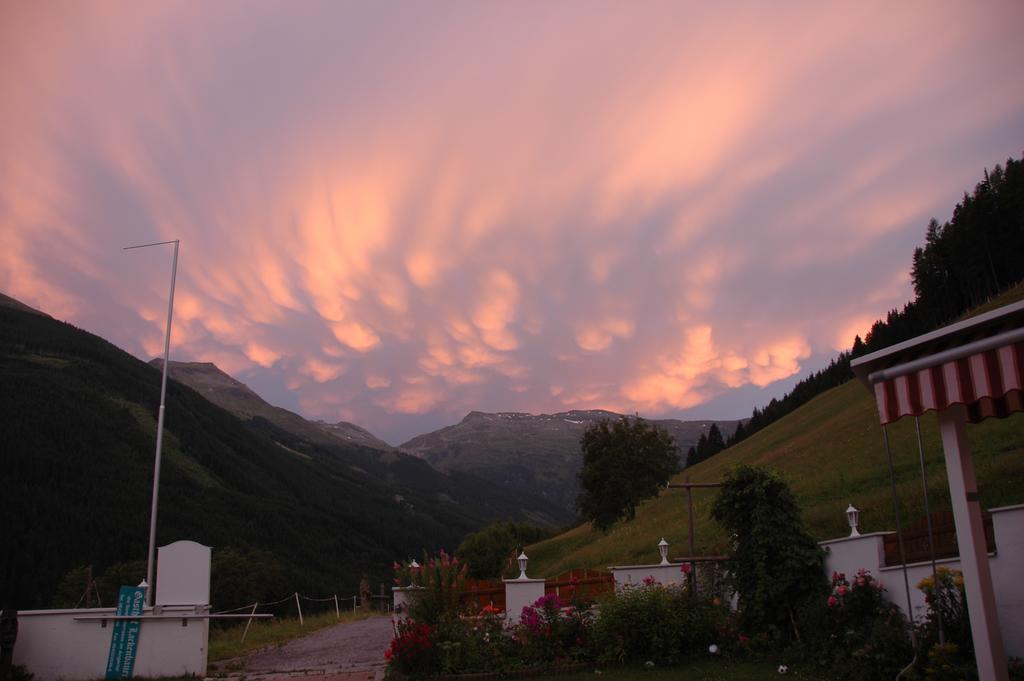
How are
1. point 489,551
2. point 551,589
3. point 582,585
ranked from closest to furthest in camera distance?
1. point 582,585
2. point 551,589
3. point 489,551

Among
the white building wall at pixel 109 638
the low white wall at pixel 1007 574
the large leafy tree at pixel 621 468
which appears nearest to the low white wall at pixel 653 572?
the low white wall at pixel 1007 574

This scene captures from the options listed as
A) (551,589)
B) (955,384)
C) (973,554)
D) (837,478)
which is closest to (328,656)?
(551,589)

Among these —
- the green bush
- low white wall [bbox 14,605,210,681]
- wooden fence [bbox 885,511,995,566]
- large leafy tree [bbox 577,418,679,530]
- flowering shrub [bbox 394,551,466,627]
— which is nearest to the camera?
wooden fence [bbox 885,511,995,566]

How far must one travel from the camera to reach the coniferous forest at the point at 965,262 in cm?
5897

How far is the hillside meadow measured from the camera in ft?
60.8

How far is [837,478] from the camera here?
2831 centimetres

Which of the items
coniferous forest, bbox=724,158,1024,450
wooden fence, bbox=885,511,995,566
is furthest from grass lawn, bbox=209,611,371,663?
Answer: coniferous forest, bbox=724,158,1024,450

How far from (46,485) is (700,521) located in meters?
94.0

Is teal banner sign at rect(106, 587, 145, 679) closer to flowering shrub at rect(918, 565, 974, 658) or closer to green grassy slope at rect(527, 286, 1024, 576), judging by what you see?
green grassy slope at rect(527, 286, 1024, 576)

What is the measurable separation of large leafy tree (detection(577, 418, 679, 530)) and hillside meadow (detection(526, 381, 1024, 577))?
4.53ft

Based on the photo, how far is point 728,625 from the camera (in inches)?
490

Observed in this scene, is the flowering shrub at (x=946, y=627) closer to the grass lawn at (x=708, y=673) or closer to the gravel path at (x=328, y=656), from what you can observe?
the grass lawn at (x=708, y=673)

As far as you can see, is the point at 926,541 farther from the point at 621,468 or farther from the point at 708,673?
the point at 621,468

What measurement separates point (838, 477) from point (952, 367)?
25.4 meters
